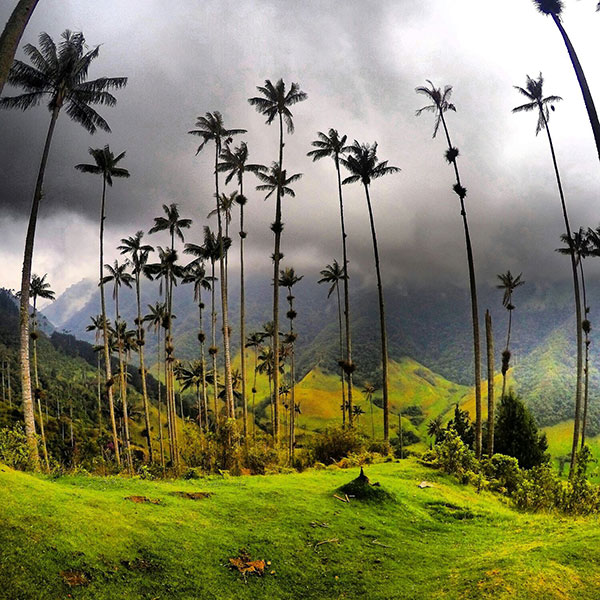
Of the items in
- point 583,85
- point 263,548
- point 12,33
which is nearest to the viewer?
point 263,548

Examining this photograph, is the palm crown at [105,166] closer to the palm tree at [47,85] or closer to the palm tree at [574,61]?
the palm tree at [47,85]

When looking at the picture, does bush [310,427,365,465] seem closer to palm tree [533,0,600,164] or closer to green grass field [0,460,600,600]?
green grass field [0,460,600,600]

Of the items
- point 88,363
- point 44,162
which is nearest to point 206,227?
point 44,162

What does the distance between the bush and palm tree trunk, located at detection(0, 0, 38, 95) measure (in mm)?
19209

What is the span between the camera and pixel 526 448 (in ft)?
121

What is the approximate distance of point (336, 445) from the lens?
21703 millimetres

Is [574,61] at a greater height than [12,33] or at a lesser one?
greater

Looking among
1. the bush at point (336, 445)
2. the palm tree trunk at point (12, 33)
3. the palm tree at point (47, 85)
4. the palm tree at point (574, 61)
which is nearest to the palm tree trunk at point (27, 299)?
the palm tree at point (47, 85)

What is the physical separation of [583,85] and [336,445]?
17694 millimetres

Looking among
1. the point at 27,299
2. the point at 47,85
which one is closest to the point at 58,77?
the point at 47,85

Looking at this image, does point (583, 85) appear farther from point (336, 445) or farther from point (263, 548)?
point (336, 445)

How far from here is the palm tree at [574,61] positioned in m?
12.2

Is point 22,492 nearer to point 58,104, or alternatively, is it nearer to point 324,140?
point 58,104

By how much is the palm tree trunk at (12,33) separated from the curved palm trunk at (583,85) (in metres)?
13.9
